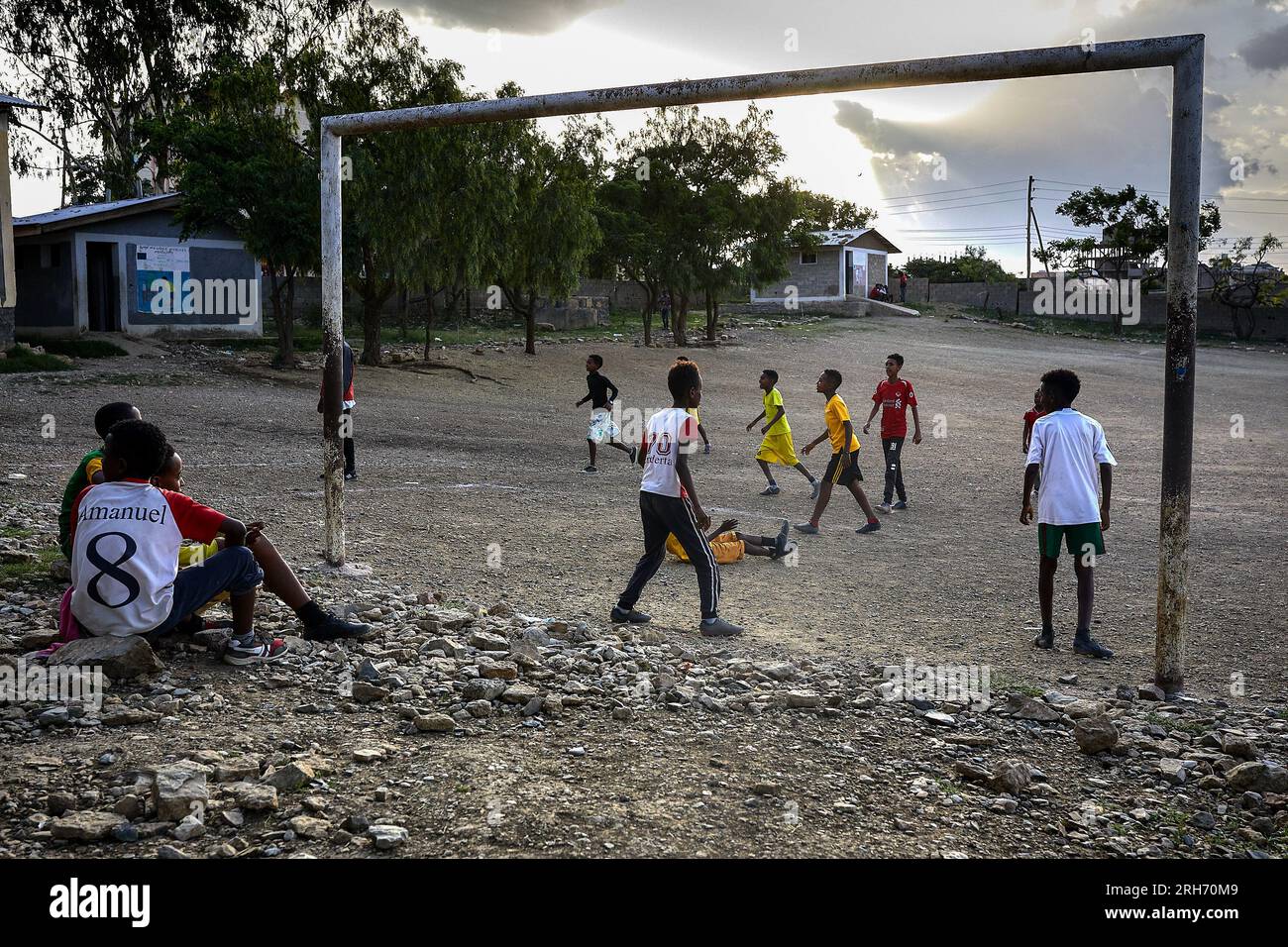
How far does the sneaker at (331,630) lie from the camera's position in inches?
233

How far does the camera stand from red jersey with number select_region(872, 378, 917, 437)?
11.8 m

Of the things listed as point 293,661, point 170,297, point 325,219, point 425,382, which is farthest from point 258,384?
point 293,661

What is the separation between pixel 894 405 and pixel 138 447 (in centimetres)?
861

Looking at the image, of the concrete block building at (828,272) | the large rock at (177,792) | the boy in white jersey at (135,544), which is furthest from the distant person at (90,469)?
the concrete block building at (828,272)

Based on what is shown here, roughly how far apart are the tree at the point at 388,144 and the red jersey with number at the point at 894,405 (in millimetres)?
14406

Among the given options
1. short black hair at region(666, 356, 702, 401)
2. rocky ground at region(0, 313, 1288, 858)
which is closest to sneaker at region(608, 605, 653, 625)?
rocky ground at region(0, 313, 1288, 858)

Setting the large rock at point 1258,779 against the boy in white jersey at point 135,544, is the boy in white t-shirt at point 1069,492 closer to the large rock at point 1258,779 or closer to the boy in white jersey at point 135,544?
the large rock at point 1258,779

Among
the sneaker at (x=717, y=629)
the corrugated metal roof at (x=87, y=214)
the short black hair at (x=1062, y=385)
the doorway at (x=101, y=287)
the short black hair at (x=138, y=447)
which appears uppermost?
the corrugated metal roof at (x=87, y=214)

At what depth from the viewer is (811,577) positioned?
885 centimetres

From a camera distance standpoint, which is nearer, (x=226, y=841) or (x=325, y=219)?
(x=226, y=841)

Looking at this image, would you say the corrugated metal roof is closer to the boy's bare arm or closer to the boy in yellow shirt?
the boy in yellow shirt

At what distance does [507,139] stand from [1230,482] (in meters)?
17.7

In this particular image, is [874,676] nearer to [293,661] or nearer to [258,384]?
[293,661]
